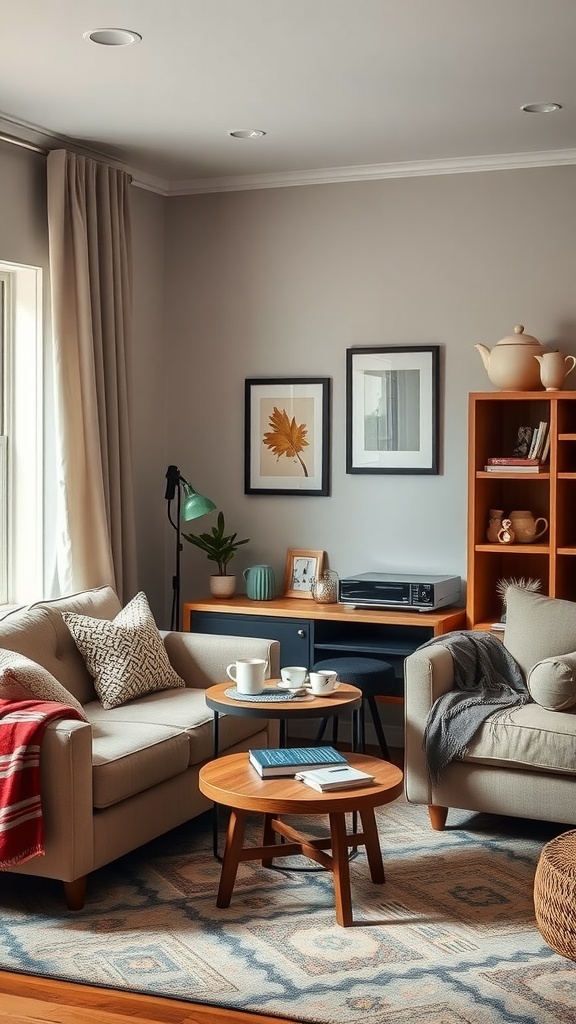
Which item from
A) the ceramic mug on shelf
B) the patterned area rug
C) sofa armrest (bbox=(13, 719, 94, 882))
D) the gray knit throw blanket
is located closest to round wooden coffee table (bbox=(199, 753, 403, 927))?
the patterned area rug

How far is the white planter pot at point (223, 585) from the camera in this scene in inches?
213

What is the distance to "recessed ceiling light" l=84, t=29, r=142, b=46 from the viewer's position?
3.59 metres

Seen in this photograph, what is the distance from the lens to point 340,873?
10.6ft

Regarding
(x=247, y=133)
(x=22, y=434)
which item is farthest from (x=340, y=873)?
(x=247, y=133)

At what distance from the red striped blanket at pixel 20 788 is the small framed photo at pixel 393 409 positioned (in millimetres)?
2478

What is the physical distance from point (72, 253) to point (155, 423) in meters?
1.14

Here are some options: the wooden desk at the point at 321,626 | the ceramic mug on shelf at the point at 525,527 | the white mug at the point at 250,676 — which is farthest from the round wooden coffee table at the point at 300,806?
the ceramic mug on shelf at the point at 525,527

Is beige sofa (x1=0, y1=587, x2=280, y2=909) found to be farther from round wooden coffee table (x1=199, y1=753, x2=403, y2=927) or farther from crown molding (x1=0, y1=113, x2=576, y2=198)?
crown molding (x1=0, y1=113, x2=576, y2=198)

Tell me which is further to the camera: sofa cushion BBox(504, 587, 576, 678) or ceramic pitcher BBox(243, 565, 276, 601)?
ceramic pitcher BBox(243, 565, 276, 601)

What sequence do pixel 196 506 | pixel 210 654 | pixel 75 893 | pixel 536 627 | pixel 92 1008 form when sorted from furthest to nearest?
pixel 196 506 < pixel 210 654 < pixel 536 627 < pixel 75 893 < pixel 92 1008

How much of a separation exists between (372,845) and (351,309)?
2789 mm

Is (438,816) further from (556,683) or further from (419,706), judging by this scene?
(556,683)

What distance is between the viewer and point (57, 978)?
2916mm

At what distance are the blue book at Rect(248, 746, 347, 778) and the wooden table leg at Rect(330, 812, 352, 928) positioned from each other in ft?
0.72
